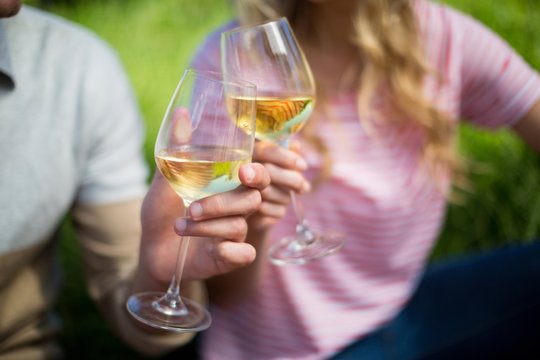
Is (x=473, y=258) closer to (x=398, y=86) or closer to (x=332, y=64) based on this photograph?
(x=398, y=86)

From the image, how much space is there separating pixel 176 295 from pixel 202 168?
1.05 feet

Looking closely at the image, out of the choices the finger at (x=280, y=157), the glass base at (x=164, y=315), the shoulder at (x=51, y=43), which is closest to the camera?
the glass base at (x=164, y=315)

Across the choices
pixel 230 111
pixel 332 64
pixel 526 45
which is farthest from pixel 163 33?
pixel 230 111

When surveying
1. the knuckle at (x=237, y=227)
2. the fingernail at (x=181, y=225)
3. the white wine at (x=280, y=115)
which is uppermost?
the white wine at (x=280, y=115)

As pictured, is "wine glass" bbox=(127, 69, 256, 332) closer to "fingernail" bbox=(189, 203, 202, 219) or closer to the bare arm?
"fingernail" bbox=(189, 203, 202, 219)

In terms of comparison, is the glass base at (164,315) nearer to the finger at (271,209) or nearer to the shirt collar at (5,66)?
the finger at (271,209)

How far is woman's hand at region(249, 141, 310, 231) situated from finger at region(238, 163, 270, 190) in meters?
0.20

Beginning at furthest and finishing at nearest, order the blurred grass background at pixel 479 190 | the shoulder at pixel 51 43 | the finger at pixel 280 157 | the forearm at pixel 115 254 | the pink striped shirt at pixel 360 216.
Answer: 1. the blurred grass background at pixel 479 190
2. the pink striped shirt at pixel 360 216
3. the forearm at pixel 115 254
4. the shoulder at pixel 51 43
5. the finger at pixel 280 157

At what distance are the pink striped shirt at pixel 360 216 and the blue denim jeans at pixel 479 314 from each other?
128 millimetres

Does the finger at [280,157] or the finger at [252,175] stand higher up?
the finger at [252,175]

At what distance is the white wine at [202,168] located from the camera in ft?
3.47

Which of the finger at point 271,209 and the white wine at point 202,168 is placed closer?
the white wine at point 202,168

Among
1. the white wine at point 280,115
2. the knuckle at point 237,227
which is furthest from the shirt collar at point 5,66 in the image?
the knuckle at point 237,227

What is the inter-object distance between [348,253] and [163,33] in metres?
4.61
